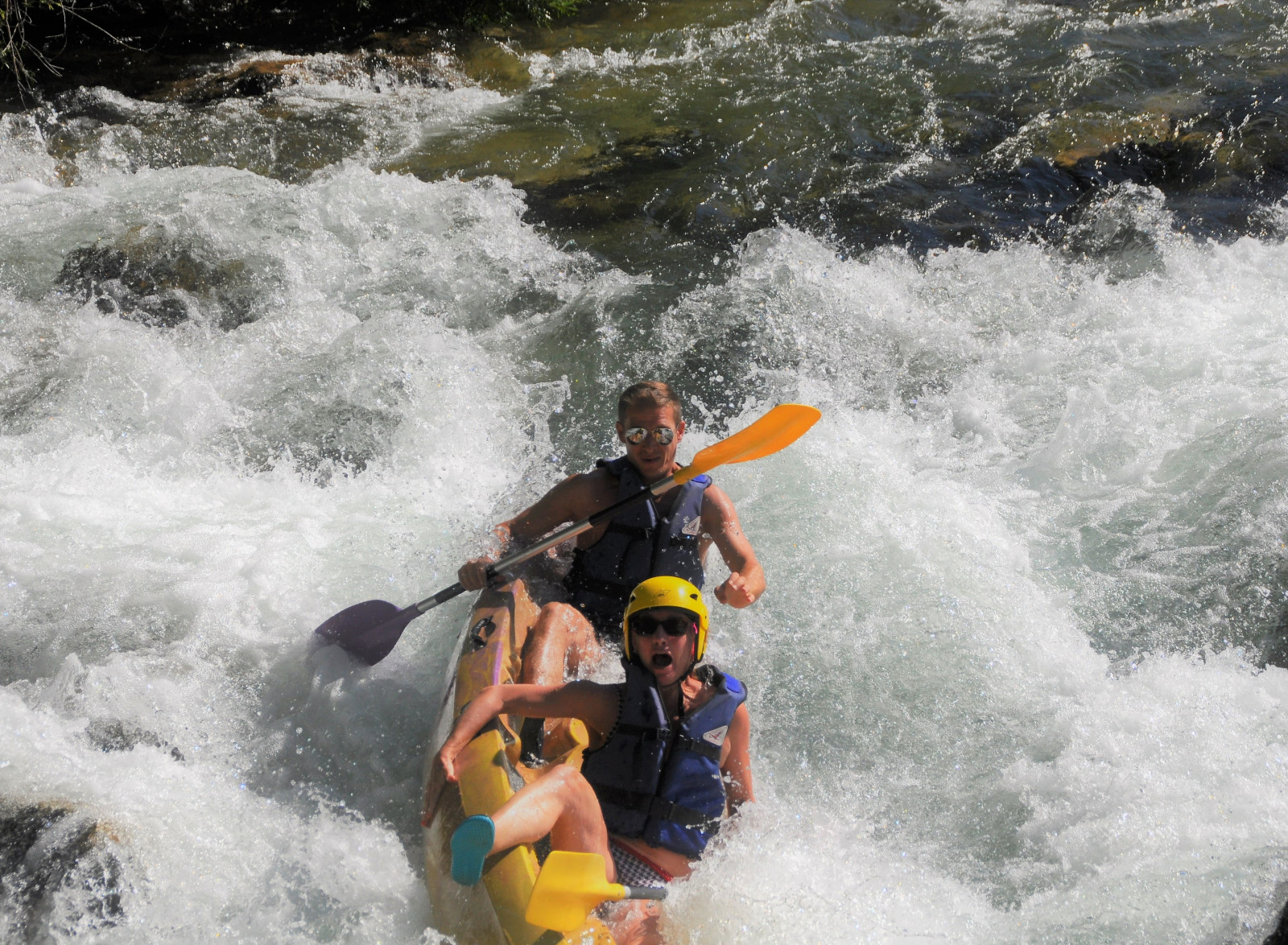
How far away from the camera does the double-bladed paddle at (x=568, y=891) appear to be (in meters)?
2.14

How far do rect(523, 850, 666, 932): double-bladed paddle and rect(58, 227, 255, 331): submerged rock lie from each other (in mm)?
→ 3928

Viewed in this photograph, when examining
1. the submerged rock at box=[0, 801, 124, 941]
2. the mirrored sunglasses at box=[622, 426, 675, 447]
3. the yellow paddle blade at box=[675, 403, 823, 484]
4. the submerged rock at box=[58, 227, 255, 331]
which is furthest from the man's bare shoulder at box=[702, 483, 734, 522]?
the submerged rock at box=[58, 227, 255, 331]

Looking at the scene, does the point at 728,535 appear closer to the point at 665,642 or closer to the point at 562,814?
the point at 665,642

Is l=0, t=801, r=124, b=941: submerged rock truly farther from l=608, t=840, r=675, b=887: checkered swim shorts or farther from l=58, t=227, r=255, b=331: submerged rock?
l=58, t=227, r=255, b=331: submerged rock

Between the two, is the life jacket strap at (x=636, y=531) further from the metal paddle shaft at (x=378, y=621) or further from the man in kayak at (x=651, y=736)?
the man in kayak at (x=651, y=736)

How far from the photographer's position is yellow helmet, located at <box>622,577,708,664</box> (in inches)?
Answer: 99.0

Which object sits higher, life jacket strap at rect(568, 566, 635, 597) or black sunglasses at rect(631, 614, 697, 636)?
black sunglasses at rect(631, 614, 697, 636)

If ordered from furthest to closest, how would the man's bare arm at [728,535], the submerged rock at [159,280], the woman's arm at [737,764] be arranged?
1. the submerged rock at [159,280]
2. the man's bare arm at [728,535]
3. the woman's arm at [737,764]

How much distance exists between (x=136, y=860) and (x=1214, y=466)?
13.7 ft

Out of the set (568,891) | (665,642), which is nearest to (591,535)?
(665,642)

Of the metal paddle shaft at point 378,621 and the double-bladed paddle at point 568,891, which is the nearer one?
the double-bladed paddle at point 568,891

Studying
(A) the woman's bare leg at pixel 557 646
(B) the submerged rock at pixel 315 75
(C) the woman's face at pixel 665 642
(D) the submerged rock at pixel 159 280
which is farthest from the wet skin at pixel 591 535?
(B) the submerged rock at pixel 315 75

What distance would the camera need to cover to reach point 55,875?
245 centimetres

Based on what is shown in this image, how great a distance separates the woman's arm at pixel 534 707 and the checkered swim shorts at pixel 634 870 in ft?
0.97
